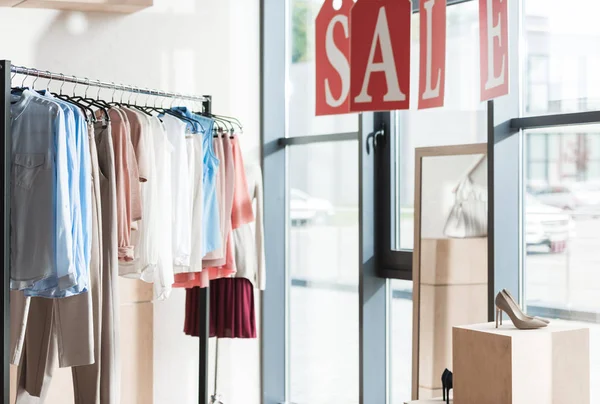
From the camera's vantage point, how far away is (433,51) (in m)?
2.45

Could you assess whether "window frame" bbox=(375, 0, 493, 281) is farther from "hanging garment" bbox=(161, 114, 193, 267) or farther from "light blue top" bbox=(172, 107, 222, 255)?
"hanging garment" bbox=(161, 114, 193, 267)

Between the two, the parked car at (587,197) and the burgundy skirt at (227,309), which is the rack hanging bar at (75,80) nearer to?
the burgundy skirt at (227,309)

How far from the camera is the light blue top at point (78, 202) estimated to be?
2.82 m

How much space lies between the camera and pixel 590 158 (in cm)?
334

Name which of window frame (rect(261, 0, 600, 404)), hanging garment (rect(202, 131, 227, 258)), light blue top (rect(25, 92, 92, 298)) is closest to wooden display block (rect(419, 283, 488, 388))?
window frame (rect(261, 0, 600, 404))

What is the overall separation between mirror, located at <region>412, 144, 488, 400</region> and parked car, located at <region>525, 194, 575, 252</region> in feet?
0.70

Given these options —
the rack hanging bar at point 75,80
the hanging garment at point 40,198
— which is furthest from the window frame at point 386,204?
the hanging garment at point 40,198

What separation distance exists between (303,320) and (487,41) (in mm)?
2700

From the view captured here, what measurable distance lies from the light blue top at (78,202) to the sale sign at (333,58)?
0.93 m

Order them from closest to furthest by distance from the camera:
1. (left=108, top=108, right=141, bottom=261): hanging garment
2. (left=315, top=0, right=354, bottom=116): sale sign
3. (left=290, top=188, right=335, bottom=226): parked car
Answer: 1. (left=315, top=0, right=354, bottom=116): sale sign
2. (left=108, top=108, right=141, bottom=261): hanging garment
3. (left=290, top=188, right=335, bottom=226): parked car

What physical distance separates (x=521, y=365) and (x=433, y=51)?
3.72ft

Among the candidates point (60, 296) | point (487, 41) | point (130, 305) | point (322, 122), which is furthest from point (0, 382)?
point (322, 122)

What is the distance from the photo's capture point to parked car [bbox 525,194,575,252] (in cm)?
344

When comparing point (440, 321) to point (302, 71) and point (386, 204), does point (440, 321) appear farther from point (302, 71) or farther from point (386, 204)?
point (302, 71)
